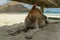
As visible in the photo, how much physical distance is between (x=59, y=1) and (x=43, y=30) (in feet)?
4.60

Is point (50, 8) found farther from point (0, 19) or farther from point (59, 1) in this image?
point (0, 19)

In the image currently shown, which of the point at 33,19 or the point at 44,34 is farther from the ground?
the point at 33,19

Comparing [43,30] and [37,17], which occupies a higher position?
[37,17]

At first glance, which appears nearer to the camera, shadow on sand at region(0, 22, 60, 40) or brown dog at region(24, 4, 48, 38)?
shadow on sand at region(0, 22, 60, 40)

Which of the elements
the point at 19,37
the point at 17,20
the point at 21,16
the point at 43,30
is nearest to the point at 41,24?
the point at 43,30

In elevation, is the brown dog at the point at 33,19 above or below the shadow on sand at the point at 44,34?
above

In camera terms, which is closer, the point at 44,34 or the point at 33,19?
the point at 44,34

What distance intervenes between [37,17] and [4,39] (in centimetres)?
54

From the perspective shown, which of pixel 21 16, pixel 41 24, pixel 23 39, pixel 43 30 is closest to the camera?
pixel 23 39

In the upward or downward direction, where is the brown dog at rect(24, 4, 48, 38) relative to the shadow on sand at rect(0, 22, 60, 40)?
upward

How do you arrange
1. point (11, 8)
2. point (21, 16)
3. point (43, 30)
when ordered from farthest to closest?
point (11, 8), point (21, 16), point (43, 30)

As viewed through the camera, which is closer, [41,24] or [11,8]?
[41,24]

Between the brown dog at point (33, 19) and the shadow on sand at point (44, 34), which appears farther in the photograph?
the brown dog at point (33, 19)

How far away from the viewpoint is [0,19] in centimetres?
307
